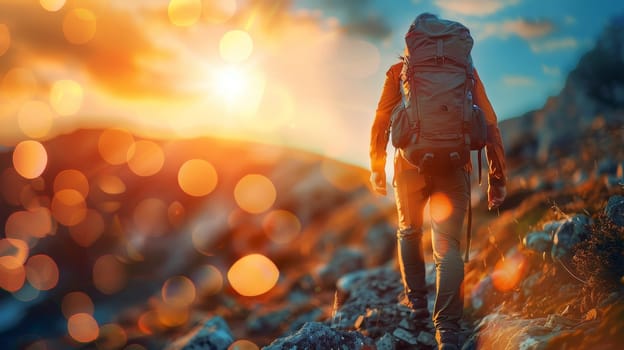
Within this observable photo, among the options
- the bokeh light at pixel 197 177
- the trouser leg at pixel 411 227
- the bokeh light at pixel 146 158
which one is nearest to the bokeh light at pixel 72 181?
the bokeh light at pixel 146 158

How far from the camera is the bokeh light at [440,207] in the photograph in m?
4.14

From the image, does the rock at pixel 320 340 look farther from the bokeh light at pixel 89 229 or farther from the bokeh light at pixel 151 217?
the bokeh light at pixel 89 229

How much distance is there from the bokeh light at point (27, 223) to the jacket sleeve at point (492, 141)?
7422 inches

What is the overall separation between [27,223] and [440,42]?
207 m

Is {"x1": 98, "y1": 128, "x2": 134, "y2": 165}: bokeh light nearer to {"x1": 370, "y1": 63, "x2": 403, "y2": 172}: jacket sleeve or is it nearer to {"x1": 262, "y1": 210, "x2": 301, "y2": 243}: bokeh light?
{"x1": 262, "y1": 210, "x2": 301, "y2": 243}: bokeh light

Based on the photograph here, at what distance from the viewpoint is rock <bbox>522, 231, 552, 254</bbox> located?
556 centimetres

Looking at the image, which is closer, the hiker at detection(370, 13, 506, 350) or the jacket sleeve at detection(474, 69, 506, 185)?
the hiker at detection(370, 13, 506, 350)

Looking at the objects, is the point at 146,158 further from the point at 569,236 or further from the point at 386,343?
the point at 569,236

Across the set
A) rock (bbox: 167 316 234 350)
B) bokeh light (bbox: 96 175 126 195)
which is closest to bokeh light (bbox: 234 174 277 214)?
rock (bbox: 167 316 234 350)

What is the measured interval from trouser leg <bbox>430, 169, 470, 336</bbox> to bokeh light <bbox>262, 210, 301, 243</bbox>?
137 feet

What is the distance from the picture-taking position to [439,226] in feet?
13.6

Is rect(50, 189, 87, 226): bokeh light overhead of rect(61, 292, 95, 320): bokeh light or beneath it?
overhead

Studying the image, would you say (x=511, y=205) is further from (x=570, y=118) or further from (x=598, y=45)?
(x=598, y=45)

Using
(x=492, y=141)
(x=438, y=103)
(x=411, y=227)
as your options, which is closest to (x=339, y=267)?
(x=411, y=227)
